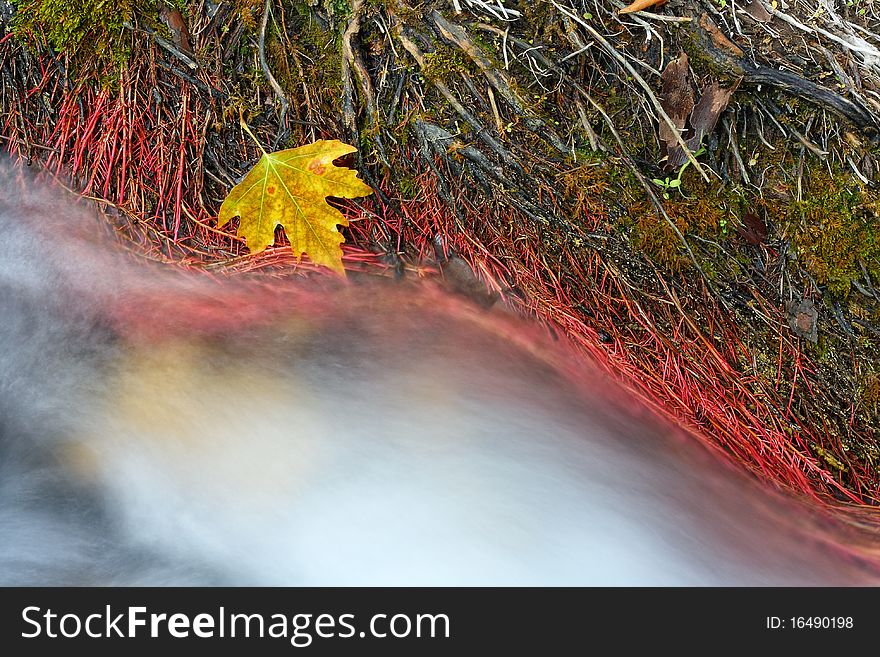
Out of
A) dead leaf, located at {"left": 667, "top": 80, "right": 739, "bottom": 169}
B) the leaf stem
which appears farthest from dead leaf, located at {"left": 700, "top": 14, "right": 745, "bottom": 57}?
the leaf stem

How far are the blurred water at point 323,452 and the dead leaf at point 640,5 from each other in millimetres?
694

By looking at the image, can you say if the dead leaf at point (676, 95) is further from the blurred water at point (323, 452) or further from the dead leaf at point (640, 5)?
the blurred water at point (323, 452)

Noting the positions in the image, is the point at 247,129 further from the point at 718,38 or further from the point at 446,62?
the point at 718,38

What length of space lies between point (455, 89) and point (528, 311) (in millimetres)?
508

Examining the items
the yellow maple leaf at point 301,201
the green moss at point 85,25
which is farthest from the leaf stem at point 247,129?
the green moss at point 85,25

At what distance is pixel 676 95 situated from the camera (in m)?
1.41

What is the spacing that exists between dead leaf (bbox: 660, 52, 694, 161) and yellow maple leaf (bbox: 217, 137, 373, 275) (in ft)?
2.11

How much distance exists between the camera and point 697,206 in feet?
4.80

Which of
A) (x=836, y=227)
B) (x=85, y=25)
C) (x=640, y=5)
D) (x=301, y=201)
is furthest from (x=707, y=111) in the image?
(x=85, y=25)

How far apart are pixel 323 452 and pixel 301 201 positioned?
0.54 metres

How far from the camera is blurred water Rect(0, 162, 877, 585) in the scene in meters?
1.30

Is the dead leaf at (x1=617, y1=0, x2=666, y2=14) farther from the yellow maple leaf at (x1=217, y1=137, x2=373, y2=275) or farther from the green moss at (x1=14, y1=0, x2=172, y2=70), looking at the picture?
the green moss at (x1=14, y1=0, x2=172, y2=70)
